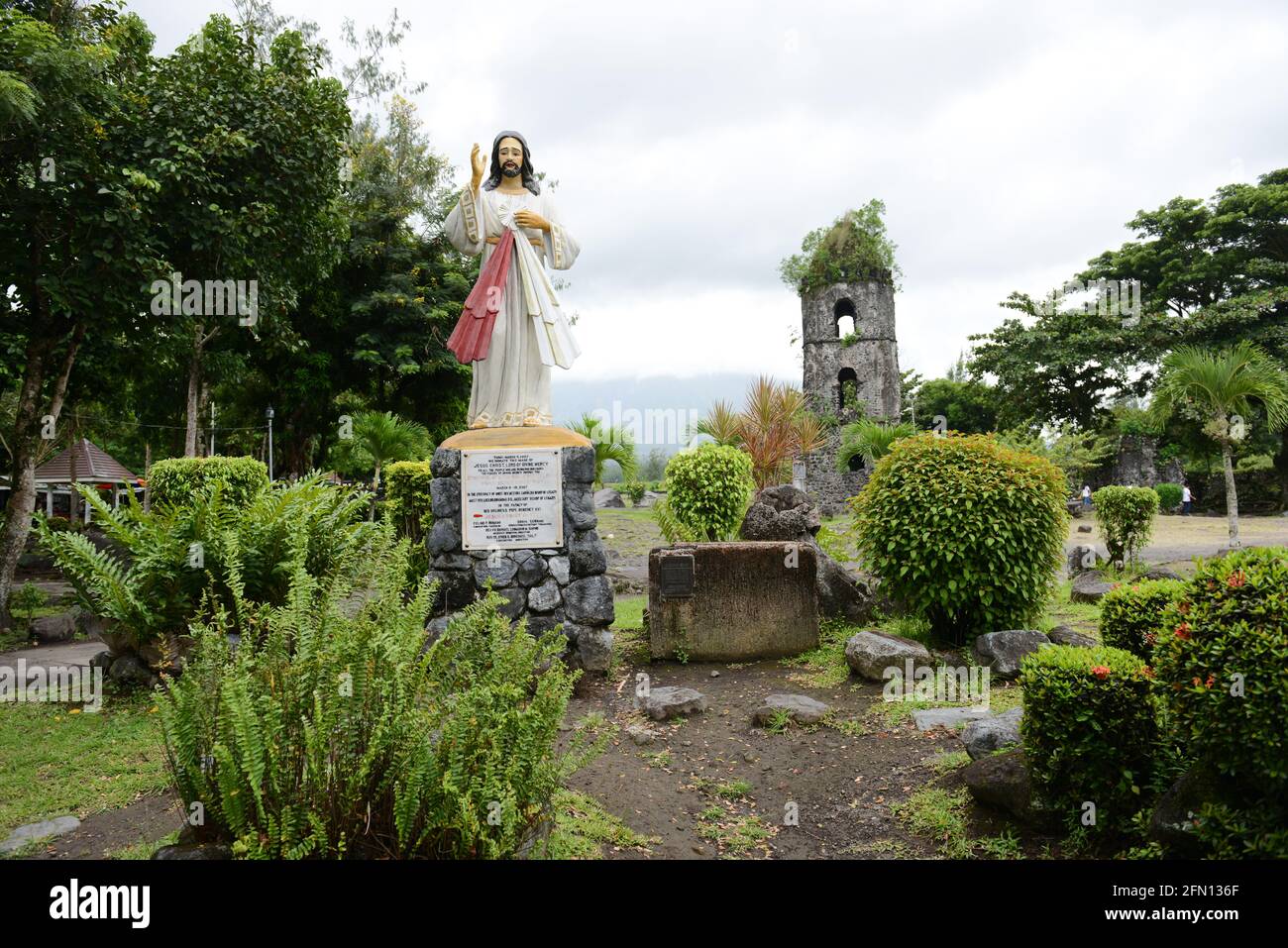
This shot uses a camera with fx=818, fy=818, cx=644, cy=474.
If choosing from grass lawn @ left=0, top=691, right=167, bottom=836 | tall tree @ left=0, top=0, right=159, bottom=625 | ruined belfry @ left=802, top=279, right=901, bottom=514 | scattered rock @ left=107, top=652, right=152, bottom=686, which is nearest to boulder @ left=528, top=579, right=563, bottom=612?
grass lawn @ left=0, top=691, right=167, bottom=836

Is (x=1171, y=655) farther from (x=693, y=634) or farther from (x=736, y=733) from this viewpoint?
(x=693, y=634)

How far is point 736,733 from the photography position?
548 centimetres

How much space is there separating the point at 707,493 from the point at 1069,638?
395 centimetres

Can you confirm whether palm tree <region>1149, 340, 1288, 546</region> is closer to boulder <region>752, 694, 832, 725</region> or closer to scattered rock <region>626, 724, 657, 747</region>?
boulder <region>752, 694, 832, 725</region>

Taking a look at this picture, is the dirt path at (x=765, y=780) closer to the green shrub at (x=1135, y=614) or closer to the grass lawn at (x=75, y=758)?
the green shrub at (x=1135, y=614)

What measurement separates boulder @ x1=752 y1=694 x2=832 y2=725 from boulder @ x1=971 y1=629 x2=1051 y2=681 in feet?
4.50

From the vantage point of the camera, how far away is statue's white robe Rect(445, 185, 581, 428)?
6906 mm

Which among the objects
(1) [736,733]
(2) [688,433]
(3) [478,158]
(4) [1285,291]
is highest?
(4) [1285,291]

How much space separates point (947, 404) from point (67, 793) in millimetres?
37293

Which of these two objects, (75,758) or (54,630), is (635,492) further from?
(75,758)

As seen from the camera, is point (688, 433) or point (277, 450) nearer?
point (688, 433)

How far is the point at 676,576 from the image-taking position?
7078 millimetres

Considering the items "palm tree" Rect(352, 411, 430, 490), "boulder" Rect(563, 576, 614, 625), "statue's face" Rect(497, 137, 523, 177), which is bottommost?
"boulder" Rect(563, 576, 614, 625)

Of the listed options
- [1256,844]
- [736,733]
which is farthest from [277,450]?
[1256,844]
